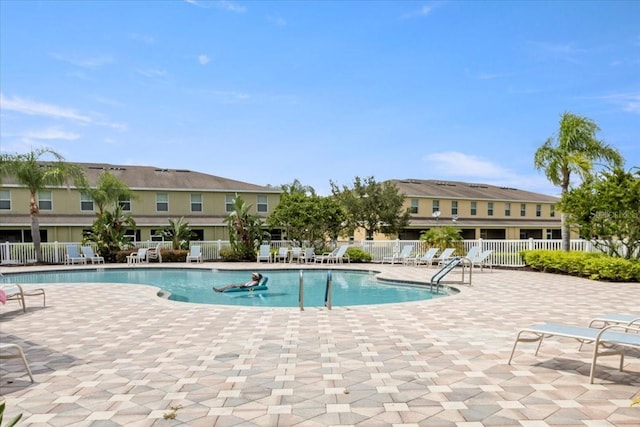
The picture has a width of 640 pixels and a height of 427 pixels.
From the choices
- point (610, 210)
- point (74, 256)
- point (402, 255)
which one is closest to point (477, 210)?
point (402, 255)

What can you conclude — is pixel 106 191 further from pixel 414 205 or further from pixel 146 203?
pixel 414 205

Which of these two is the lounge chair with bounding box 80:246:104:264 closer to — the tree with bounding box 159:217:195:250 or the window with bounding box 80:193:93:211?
the tree with bounding box 159:217:195:250

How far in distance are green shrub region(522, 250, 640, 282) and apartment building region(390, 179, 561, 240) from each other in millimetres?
16206

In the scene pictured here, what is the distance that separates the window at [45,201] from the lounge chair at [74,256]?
6557 millimetres

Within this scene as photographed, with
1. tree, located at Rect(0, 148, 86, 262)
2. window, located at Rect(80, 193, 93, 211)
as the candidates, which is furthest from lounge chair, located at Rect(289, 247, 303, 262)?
window, located at Rect(80, 193, 93, 211)

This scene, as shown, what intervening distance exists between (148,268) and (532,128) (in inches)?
779

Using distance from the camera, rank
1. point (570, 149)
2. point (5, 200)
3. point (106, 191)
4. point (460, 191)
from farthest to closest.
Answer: point (460, 191), point (5, 200), point (106, 191), point (570, 149)

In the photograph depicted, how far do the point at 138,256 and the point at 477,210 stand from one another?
28.1 m

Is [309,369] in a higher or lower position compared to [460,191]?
lower

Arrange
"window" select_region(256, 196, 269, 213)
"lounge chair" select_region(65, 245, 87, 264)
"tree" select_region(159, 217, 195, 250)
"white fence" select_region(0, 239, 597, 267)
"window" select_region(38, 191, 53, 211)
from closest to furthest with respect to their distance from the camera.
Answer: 1. "white fence" select_region(0, 239, 597, 267)
2. "lounge chair" select_region(65, 245, 87, 264)
3. "tree" select_region(159, 217, 195, 250)
4. "window" select_region(38, 191, 53, 211)
5. "window" select_region(256, 196, 269, 213)

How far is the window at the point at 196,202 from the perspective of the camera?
30.8 metres

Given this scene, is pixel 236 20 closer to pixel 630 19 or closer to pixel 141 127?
pixel 141 127

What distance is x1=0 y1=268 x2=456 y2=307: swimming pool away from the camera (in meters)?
13.1

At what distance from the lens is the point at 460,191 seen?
4069 centimetres
